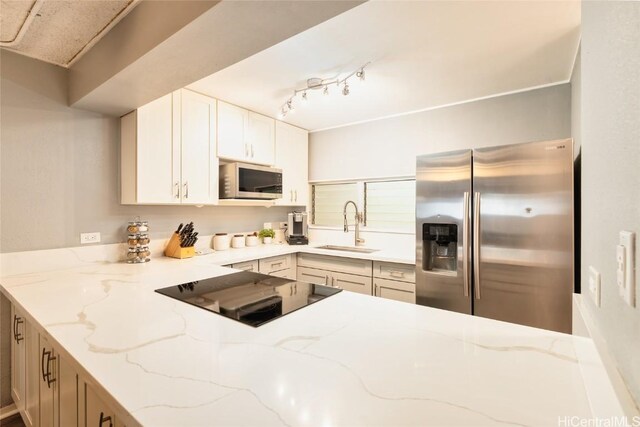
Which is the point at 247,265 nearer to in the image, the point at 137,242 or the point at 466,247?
the point at 137,242

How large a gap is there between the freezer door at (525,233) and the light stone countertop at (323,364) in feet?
3.52

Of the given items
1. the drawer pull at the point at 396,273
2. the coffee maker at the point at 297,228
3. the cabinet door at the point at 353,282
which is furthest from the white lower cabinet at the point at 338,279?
the coffee maker at the point at 297,228

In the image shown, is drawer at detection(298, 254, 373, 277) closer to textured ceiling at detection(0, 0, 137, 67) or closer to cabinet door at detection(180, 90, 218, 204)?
cabinet door at detection(180, 90, 218, 204)

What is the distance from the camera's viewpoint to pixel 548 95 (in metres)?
2.41

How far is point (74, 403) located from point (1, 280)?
4.04 feet

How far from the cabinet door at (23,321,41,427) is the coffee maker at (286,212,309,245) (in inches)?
94.0

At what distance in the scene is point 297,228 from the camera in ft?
12.1

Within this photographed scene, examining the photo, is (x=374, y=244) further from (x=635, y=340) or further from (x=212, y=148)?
(x=635, y=340)

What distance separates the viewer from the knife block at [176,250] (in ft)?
8.27

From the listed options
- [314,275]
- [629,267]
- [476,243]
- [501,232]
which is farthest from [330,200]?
[629,267]

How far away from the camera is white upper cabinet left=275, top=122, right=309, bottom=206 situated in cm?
343

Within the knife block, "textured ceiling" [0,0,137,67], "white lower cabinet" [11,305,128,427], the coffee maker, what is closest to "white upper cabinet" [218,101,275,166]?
the coffee maker

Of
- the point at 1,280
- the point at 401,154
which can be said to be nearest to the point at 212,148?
the point at 1,280

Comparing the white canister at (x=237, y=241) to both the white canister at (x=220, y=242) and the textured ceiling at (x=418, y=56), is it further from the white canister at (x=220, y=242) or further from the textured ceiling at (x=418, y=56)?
the textured ceiling at (x=418, y=56)
